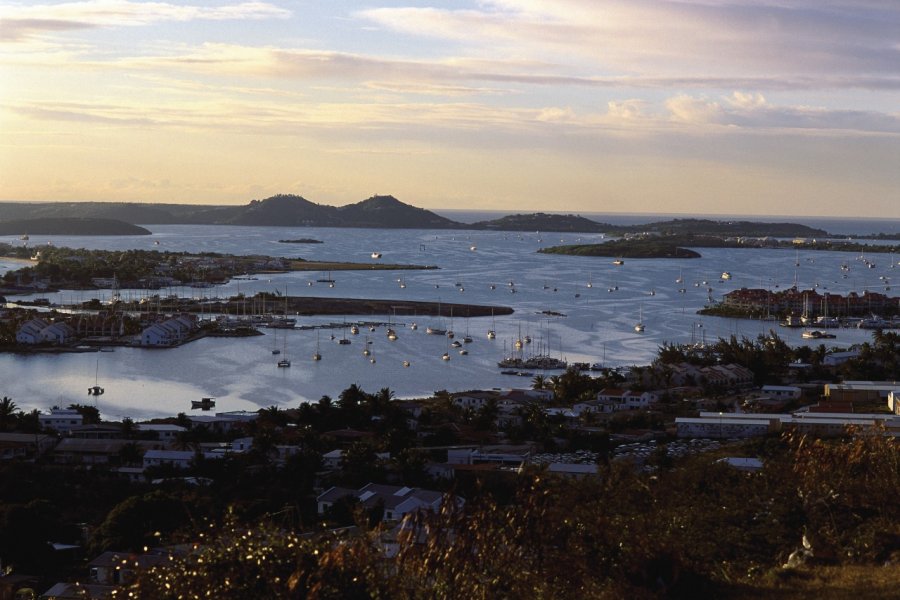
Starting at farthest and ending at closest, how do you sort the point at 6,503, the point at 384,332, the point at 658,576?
the point at 384,332 < the point at 6,503 < the point at 658,576

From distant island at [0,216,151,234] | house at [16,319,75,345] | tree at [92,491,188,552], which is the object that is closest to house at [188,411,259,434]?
tree at [92,491,188,552]

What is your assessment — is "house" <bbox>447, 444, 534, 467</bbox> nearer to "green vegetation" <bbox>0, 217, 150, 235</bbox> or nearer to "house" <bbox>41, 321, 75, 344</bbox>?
"house" <bbox>41, 321, 75, 344</bbox>

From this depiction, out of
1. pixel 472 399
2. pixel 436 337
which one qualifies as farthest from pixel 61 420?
pixel 436 337

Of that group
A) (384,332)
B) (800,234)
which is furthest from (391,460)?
(800,234)

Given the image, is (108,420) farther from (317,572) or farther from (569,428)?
(317,572)

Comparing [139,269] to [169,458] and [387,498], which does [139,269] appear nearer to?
[169,458]

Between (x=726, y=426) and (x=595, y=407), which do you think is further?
(x=595, y=407)

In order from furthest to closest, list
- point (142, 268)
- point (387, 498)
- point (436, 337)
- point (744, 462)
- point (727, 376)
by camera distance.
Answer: point (142, 268), point (436, 337), point (727, 376), point (387, 498), point (744, 462)
